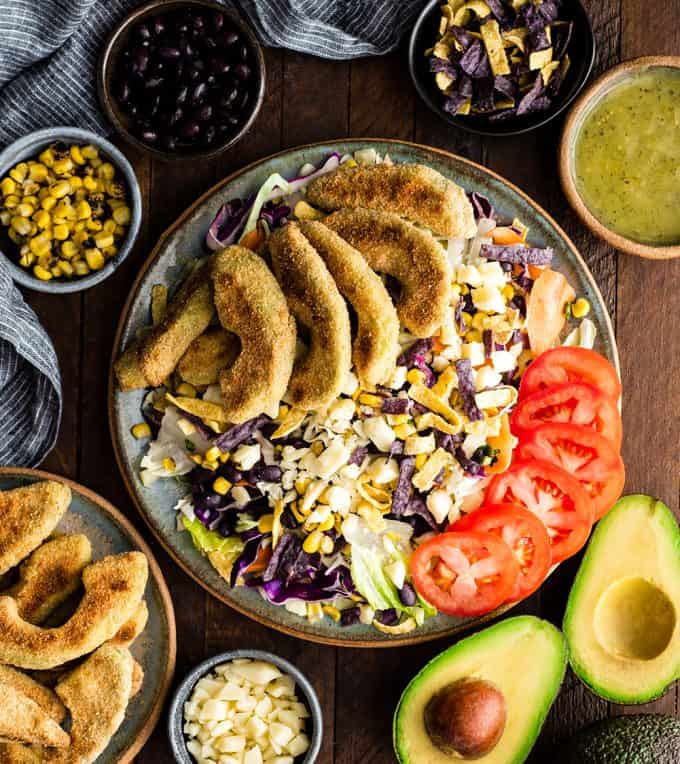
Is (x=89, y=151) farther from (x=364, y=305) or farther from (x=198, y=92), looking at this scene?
(x=364, y=305)

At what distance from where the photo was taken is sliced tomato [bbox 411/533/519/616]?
4.15m

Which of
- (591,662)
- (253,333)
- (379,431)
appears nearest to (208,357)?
(253,333)

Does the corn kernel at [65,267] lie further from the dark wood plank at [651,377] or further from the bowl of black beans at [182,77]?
the dark wood plank at [651,377]

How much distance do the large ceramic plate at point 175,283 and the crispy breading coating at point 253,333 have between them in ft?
1.32

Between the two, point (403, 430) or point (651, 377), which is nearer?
point (403, 430)

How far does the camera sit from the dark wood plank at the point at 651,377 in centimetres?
475

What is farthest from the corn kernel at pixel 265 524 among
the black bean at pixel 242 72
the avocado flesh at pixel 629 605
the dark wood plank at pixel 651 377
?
the black bean at pixel 242 72

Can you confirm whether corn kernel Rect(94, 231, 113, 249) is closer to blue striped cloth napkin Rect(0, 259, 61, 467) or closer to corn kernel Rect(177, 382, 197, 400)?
blue striped cloth napkin Rect(0, 259, 61, 467)

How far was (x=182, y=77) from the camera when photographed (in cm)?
424

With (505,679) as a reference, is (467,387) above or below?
above

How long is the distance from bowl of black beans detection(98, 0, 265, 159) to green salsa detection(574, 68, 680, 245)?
159cm

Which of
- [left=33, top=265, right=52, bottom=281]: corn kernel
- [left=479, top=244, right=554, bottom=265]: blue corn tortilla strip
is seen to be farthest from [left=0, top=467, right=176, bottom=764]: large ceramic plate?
[left=479, top=244, right=554, bottom=265]: blue corn tortilla strip

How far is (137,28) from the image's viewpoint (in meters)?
4.30

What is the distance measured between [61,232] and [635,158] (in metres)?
2.67
